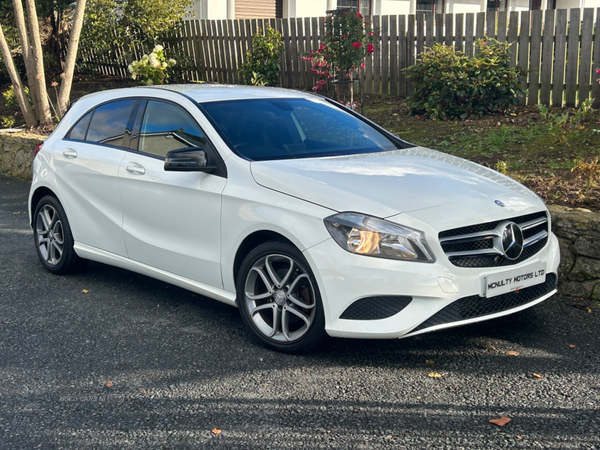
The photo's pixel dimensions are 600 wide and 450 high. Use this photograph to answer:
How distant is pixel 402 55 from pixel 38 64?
697cm

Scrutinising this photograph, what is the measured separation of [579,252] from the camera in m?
5.47

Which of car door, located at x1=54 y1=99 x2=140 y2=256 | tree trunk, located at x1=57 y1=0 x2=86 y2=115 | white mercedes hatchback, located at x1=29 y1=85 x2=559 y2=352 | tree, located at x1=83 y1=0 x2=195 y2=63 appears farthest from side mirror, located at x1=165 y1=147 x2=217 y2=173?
tree, located at x1=83 y1=0 x2=195 y2=63

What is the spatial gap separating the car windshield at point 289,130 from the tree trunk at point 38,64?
30.4 ft

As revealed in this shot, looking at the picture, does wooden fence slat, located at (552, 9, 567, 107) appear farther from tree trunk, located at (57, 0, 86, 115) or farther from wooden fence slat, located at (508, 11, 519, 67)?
tree trunk, located at (57, 0, 86, 115)

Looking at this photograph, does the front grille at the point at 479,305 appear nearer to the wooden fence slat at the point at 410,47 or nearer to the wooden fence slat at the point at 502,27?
the wooden fence slat at the point at 502,27

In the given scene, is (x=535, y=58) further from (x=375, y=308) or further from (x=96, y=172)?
(x=375, y=308)

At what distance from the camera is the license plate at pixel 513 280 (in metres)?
3.98

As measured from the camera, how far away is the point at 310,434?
340 cm

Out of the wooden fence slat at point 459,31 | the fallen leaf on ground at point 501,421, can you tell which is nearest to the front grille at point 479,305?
the fallen leaf on ground at point 501,421

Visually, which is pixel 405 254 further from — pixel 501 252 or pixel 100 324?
pixel 100 324

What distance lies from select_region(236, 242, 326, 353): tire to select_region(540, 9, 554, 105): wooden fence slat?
28.1 ft

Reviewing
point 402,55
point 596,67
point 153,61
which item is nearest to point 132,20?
point 153,61

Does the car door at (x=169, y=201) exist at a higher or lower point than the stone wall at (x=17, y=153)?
higher

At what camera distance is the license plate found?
3.98m
